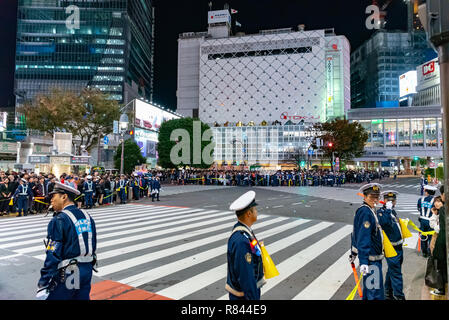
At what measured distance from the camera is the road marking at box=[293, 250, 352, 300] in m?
4.37

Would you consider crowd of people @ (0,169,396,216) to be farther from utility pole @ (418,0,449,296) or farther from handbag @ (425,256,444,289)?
utility pole @ (418,0,449,296)

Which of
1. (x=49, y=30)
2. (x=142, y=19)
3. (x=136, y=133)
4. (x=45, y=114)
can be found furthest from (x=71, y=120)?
(x=142, y=19)

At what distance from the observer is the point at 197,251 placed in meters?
6.93

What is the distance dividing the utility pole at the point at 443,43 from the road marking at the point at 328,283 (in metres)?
2.32

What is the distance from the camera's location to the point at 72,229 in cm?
292

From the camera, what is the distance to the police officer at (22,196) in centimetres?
1243

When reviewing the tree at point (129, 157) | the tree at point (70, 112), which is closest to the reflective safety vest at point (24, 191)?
the tree at point (70, 112)

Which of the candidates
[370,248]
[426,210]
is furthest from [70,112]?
[370,248]

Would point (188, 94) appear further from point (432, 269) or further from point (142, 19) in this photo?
point (432, 269)

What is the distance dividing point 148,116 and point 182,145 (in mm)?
10133

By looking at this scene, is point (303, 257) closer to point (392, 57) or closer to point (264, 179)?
point (264, 179)

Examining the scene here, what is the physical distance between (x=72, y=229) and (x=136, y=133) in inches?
1833

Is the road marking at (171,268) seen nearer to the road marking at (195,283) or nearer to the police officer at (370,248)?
the road marking at (195,283)

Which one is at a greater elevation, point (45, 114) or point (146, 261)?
point (45, 114)
